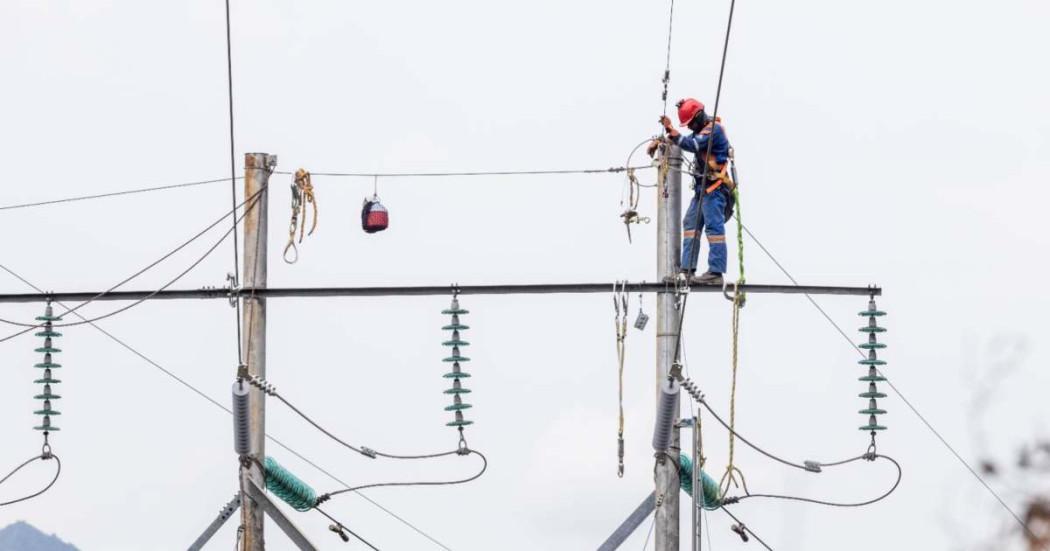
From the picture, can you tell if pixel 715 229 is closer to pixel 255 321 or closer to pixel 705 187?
pixel 705 187

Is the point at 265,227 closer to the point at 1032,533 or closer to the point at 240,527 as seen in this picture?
the point at 240,527

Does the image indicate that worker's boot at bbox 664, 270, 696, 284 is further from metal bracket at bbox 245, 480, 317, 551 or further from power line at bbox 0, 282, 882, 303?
metal bracket at bbox 245, 480, 317, 551

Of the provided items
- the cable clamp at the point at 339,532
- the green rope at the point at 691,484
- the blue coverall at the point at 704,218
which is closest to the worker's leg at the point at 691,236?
A: the blue coverall at the point at 704,218

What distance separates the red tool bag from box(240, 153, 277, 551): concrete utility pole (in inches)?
36.7

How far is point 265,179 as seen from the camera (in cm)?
1566

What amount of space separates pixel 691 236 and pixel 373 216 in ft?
8.65

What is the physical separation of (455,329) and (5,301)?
12.9 feet

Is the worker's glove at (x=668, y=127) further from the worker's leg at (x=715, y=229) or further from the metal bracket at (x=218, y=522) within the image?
the metal bracket at (x=218, y=522)

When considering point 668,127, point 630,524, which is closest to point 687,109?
point 668,127

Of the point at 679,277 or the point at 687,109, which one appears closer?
the point at 679,277

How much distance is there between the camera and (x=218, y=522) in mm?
14984

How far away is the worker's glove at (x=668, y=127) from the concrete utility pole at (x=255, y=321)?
333cm

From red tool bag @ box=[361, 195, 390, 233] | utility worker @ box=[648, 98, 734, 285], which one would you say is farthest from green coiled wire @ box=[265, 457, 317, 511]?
utility worker @ box=[648, 98, 734, 285]

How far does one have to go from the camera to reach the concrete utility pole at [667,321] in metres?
14.5
